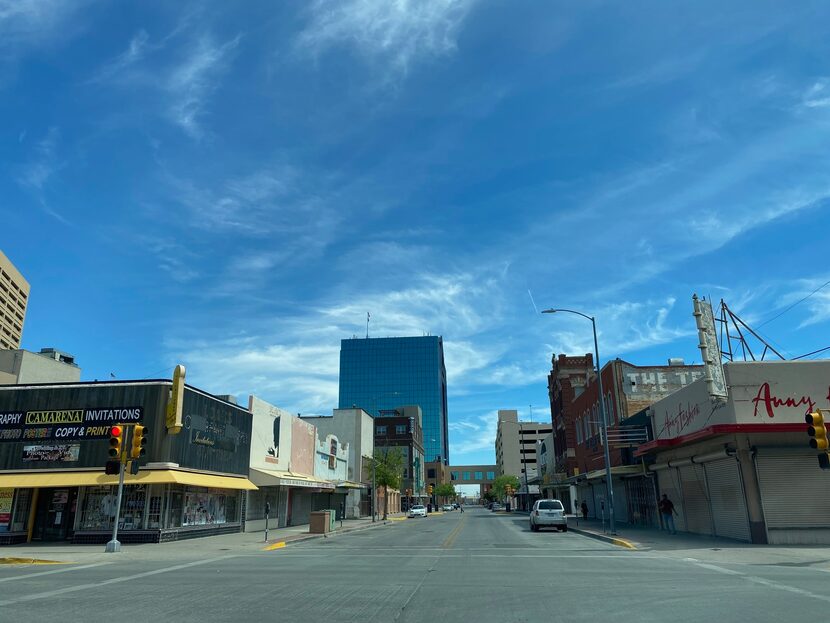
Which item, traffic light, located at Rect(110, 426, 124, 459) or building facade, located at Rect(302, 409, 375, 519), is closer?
traffic light, located at Rect(110, 426, 124, 459)

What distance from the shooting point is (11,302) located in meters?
105

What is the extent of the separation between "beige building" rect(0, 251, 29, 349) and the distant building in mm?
→ 69924

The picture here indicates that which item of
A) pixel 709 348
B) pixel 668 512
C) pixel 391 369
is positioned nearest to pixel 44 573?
pixel 709 348

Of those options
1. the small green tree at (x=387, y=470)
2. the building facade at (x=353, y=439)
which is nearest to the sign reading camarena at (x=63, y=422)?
the building facade at (x=353, y=439)

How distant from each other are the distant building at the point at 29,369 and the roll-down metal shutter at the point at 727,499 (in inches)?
1266

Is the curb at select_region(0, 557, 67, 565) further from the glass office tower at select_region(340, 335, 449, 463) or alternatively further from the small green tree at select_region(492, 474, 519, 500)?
the glass office tower at select_region(340, 335, 449, 463)

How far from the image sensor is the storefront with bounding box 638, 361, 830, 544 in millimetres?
21438

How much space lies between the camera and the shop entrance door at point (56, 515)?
2631cm

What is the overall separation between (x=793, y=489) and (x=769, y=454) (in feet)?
4.56

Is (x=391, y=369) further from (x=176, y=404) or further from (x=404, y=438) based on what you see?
(x=176, y=404)

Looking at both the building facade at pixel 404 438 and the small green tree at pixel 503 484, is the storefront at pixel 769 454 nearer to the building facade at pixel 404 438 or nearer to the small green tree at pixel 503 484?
the building facade at pixel 404 438

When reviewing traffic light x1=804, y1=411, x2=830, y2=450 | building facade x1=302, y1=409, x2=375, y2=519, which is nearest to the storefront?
traffic light x1=804, y1=411, x2=830, y2=450

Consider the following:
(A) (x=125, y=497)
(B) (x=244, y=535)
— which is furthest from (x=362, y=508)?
(A) (x=125, y=497)

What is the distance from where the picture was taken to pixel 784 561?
54.2 ft
